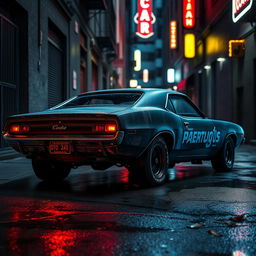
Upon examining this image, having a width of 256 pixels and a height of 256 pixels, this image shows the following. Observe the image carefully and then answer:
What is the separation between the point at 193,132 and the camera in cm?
770

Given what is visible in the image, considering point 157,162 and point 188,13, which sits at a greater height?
point 188,13

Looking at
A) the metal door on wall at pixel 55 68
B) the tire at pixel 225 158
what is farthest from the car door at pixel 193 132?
the metal door on wall at pixel 55 68

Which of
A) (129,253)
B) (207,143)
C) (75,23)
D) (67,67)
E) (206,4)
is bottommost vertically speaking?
(129,253)

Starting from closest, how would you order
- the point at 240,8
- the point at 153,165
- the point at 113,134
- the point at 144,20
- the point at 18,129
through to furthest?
1. the point at 113,134
2. the point at 18,129
3. the point at 153,165
4. the point at 240,8
5. the point at 144,20

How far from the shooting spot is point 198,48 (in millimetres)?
30875

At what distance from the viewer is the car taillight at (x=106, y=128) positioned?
5.89 meters

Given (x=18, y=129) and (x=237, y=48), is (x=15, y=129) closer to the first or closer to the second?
(x=18, y=129)

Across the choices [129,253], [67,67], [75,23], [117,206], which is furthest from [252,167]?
[75,23]

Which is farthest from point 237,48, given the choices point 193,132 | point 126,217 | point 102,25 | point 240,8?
point 126,217

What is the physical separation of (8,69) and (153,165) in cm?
655

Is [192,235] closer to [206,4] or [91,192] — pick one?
[91,192]

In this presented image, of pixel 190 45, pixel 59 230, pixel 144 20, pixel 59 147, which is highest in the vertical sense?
pixel 144 20

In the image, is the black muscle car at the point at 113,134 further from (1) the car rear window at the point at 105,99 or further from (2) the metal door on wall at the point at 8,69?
(2) the metal door on wall at the point at 8,69

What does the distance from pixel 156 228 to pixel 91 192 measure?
2243 mm
